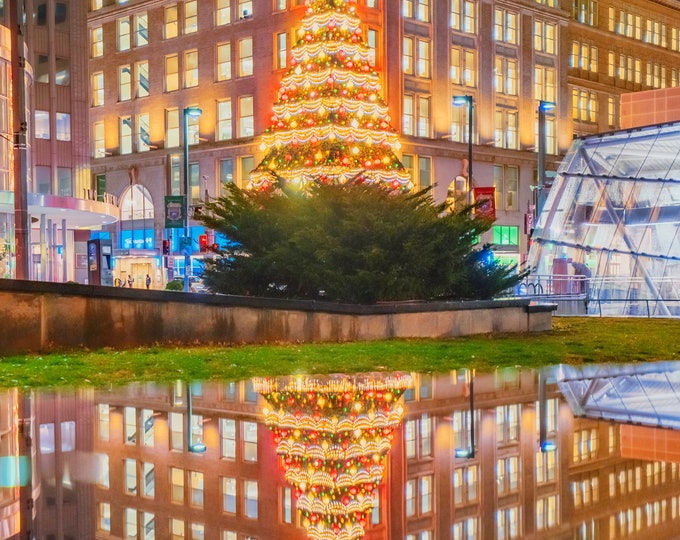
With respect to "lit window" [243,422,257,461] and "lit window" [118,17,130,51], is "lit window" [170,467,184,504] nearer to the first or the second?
"lit window" [243,422,257,461]

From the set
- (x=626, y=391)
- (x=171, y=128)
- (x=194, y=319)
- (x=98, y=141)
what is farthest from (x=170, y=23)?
(x=626, y=391)

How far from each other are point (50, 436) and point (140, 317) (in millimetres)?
9102

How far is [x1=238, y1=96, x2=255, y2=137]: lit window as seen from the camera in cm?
7131

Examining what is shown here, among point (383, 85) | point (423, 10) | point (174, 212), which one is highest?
point (423, 10)

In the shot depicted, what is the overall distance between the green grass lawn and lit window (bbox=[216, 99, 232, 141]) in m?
53.9

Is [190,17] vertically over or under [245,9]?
over

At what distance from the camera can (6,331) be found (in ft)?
53.4

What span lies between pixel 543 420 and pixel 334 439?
2281 mm

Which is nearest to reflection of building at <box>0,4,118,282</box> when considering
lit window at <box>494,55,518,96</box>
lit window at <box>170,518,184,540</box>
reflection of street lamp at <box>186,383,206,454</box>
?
lit window at <box>494,55,518,96</box>

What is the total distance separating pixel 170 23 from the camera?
76.9 m

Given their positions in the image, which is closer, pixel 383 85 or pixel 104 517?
pixel 104 517

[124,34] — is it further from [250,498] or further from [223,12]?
[250,498]

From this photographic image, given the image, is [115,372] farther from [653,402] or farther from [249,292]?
[249,292]

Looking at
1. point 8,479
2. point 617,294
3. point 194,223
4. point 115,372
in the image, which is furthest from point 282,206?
point 194,223
